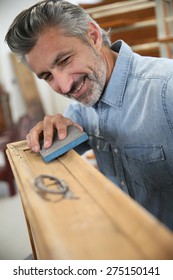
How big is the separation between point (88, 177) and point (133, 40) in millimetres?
2129

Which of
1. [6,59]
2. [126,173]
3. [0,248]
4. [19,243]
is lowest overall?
[19,243]

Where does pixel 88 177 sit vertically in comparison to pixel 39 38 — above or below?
below

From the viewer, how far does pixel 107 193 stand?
0.39 metres

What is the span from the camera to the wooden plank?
287 mm

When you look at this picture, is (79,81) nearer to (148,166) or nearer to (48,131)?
(48,131)

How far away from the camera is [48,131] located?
77 cm

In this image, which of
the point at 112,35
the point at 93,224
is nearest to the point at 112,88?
the point at 93,224

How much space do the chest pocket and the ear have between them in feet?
1.10

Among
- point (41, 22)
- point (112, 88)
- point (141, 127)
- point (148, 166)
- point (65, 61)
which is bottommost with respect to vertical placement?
point (148, 166)

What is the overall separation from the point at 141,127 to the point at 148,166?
0.43 ft

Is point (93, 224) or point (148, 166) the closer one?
point (93, 224)

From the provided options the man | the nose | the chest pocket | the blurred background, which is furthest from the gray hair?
the blurred background
